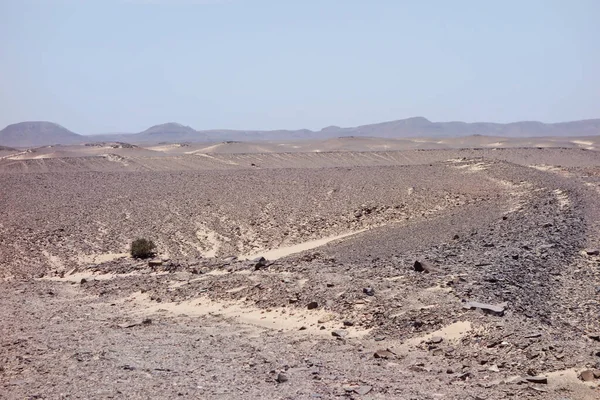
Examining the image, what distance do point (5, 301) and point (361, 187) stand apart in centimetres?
2291

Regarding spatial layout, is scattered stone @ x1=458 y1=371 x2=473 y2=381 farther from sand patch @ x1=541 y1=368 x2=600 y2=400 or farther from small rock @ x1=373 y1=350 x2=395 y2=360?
small rock @ x1=373 y1=350 x2=395 y2=360

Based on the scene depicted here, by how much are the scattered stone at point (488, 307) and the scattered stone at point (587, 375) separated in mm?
2224

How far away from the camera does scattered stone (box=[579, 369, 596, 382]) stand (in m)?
7.96

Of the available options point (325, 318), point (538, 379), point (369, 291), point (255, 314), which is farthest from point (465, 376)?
point (255, 314)

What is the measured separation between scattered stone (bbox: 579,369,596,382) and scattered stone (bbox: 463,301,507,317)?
2224mm

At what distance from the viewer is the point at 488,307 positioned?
10.4 meters

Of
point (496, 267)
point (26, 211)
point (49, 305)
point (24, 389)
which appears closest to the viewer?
point (24, 389)

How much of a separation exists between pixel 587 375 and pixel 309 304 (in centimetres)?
508

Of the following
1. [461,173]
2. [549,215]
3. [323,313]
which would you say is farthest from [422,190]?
[323,313]

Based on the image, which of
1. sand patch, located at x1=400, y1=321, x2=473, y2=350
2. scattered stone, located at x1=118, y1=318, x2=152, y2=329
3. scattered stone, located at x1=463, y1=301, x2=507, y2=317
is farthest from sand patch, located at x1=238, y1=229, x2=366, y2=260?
sand patch, located at x1=400, y1=321, x2=473, y2=350

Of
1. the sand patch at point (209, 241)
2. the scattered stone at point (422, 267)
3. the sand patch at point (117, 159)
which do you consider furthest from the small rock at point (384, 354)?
the sand patch at point (117, 159)

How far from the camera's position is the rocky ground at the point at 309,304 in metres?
8.41

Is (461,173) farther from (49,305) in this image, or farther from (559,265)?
(49,305)

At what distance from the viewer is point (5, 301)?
49.6ft
